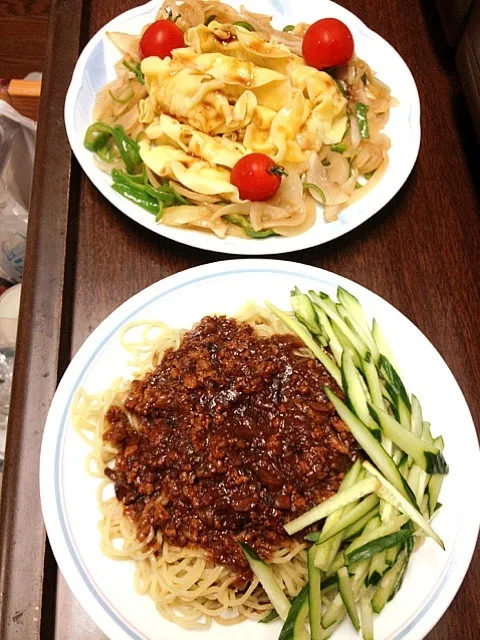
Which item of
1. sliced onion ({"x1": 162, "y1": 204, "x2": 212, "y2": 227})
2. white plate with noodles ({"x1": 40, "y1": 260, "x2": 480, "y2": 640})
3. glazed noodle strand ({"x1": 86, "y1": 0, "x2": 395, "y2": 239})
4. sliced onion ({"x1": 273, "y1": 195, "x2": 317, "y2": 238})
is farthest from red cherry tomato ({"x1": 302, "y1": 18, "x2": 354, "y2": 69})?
white plate with noodles ({"x1": 40, "y1": 260, "x2": 480, "y2": 640})

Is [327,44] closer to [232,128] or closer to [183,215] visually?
[232,128]

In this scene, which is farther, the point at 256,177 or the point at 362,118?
Result: the point at 362,118

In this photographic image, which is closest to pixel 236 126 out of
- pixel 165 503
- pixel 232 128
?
pixel 232 128

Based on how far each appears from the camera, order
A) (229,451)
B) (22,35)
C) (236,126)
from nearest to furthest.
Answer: (229,451) → (236,126) → (22,35)

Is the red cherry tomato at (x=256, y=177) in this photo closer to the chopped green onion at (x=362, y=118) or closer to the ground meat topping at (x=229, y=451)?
the chopped green onion at (x=362, y=118)

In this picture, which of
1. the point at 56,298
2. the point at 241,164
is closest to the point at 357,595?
the point at 56,298

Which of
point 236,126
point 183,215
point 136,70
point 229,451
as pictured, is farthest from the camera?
point 136,70

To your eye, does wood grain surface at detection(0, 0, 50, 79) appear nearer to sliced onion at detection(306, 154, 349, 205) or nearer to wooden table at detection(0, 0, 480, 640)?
wooden table at detection(0, 0, 480, 640)
